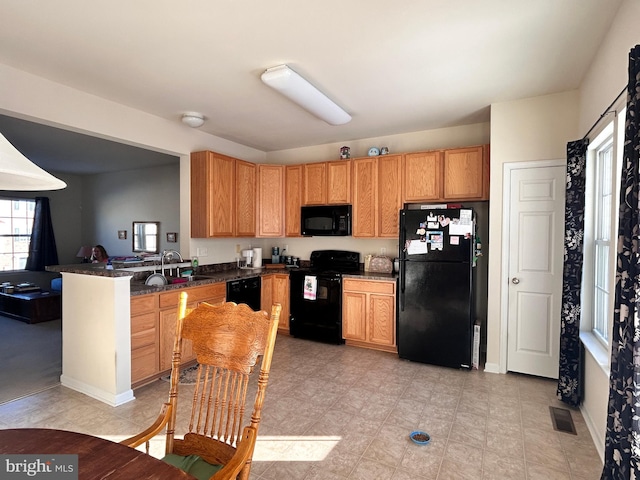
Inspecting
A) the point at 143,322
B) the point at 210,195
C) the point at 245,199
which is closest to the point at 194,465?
the point at 143,322

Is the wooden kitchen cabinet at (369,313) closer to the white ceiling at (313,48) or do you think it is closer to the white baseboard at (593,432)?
the white baseboard at (593,432)

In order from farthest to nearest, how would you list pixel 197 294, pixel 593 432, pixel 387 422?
pixel 197 294 < pixel 387 422 < pixel 593 432

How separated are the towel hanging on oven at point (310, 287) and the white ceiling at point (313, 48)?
2.06 m

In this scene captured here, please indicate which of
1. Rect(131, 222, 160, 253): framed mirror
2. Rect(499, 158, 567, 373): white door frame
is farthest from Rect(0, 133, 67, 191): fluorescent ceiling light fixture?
Rect(131, 222, 160, 253): framed mirror

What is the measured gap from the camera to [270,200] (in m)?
4.98

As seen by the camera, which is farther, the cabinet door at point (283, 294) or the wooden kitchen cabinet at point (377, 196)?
the cabinet door at point (283, 294)

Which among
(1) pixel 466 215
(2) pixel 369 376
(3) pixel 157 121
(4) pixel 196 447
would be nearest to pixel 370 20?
(1) pixel 466 215

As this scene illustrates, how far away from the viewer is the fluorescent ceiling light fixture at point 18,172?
94cm

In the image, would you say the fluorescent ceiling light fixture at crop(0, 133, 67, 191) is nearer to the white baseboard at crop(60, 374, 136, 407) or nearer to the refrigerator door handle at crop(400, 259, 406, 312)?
the white baseboard at crop(60, 374, 136, 407)

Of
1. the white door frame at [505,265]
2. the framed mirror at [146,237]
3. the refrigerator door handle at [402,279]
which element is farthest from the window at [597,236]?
the framed mirror at [146,237]

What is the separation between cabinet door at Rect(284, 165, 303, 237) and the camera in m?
4.93

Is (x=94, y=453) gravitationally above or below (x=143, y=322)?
above

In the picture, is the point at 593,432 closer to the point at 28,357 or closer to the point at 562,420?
the point at 562,420

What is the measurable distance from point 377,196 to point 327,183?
74 centimetres
